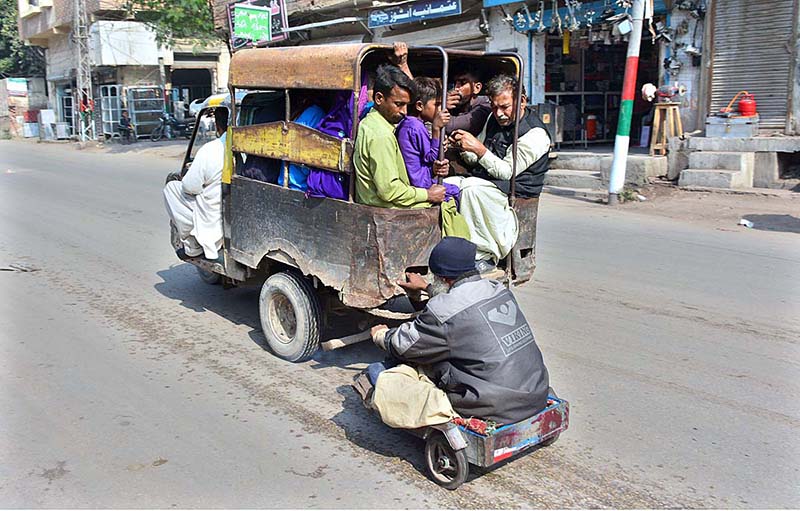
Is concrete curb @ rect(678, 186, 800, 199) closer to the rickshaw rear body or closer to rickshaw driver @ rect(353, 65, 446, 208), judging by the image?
the rickshaw rear body

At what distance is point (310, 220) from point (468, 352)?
170 cm

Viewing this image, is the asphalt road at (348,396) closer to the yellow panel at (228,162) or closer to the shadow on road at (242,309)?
the shadow on road at (242,309)

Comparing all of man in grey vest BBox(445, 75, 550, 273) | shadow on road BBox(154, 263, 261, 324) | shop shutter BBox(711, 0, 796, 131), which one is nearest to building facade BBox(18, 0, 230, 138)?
shop shutter BBox(711, 0, 796, 131)

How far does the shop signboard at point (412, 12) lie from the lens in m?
18.0

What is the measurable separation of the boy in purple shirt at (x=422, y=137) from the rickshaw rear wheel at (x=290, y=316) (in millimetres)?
1081

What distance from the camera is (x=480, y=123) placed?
18.3 feet

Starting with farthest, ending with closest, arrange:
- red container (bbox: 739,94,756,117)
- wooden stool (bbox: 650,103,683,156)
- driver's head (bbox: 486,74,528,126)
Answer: wooden stool (bbox: 650,103,683,156)
red container (bbox: 739,94,756,117)
driver's head (bbox: 486,74,528,126)

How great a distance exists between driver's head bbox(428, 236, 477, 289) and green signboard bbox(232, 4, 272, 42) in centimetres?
1500

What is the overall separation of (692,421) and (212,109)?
4.54 metres

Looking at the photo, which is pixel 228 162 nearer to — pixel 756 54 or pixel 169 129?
pixel 756 54

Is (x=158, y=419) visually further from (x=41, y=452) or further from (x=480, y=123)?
(x=480, y=123)

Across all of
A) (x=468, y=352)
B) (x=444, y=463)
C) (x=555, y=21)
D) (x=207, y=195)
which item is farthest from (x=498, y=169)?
(x=555, y=21)

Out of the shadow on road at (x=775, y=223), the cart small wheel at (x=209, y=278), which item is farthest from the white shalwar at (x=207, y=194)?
the shadow on road at (x=775, y=223)

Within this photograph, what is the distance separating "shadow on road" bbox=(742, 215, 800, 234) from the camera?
9750mm
